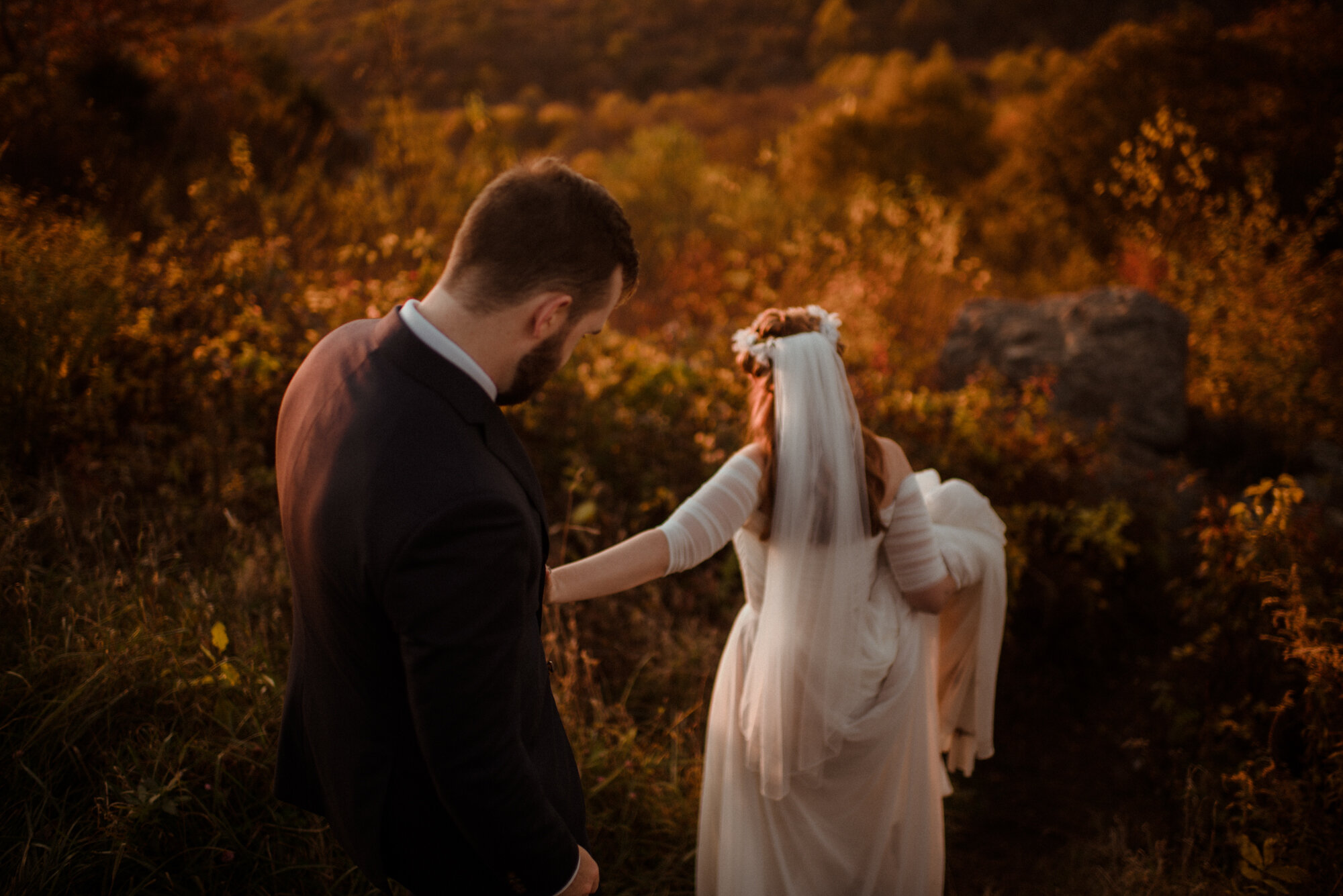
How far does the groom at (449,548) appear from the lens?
0.97m

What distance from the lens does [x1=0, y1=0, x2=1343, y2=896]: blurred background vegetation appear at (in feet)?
6.84

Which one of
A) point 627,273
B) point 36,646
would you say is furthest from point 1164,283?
point 36,646

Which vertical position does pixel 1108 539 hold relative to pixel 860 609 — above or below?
below

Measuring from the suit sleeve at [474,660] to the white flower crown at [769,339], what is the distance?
1.10m

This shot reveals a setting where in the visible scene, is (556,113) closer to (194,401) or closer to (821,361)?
(194,401)

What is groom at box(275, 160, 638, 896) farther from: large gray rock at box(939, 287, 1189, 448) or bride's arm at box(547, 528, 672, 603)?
large gray rock at box(939, 287, 1189, 448)

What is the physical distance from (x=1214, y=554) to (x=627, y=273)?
8.62ft

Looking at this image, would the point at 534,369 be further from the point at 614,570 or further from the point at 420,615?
the point at 614,570

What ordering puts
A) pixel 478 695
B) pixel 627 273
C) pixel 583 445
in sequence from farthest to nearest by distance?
1. pixel 583 445
2. pixel 627 273
3. pixel 478 695

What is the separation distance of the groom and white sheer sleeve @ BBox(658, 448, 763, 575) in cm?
55

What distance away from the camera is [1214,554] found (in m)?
2.77

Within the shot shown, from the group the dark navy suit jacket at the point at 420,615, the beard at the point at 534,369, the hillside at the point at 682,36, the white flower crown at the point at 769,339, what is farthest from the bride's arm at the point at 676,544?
the hillside at the point at 682,36

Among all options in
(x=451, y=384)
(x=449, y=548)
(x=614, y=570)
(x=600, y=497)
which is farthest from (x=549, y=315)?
(x=600, y=497)

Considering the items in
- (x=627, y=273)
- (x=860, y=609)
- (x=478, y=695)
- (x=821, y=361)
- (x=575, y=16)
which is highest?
(x=575, y=16)
